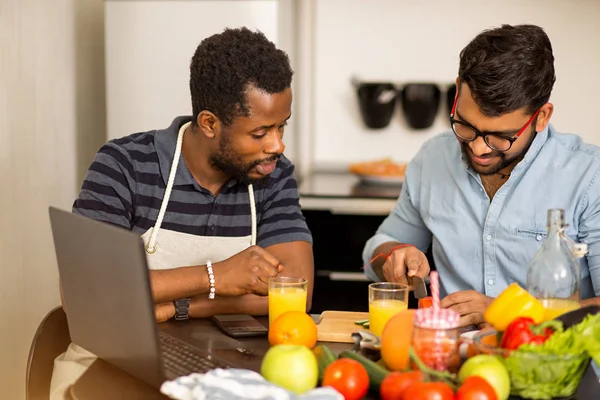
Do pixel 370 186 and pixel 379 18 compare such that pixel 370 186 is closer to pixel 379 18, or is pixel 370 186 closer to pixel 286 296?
pixel 379 18

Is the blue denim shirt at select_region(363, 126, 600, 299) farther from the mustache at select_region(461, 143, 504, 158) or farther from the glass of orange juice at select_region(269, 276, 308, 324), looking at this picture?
the glass of orange juice at select_region(269, 276, 308, 324)

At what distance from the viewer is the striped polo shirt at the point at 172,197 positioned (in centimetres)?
202

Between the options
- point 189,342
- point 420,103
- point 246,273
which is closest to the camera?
point 189,342

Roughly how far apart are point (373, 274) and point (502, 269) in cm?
34

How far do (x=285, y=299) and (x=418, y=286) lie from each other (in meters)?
0.33

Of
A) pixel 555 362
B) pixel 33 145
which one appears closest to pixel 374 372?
pixel 555 362

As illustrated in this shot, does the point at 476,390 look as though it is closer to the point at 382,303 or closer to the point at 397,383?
the point at 397,383

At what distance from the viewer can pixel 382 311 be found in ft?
5.60

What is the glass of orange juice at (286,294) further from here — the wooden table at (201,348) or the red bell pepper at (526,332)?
the red bell pepper at (526,332)

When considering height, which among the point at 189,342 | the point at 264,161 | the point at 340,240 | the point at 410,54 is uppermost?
the point at 410,54

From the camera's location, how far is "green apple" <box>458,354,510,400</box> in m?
1.30

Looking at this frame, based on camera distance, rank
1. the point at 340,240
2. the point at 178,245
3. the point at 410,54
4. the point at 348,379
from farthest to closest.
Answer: the point at 410,54 < the point at 340,240 < the point at 178,245 < the point at 348,379

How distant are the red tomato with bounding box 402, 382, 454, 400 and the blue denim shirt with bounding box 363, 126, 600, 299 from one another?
0.85 m

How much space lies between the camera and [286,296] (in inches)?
69.5
